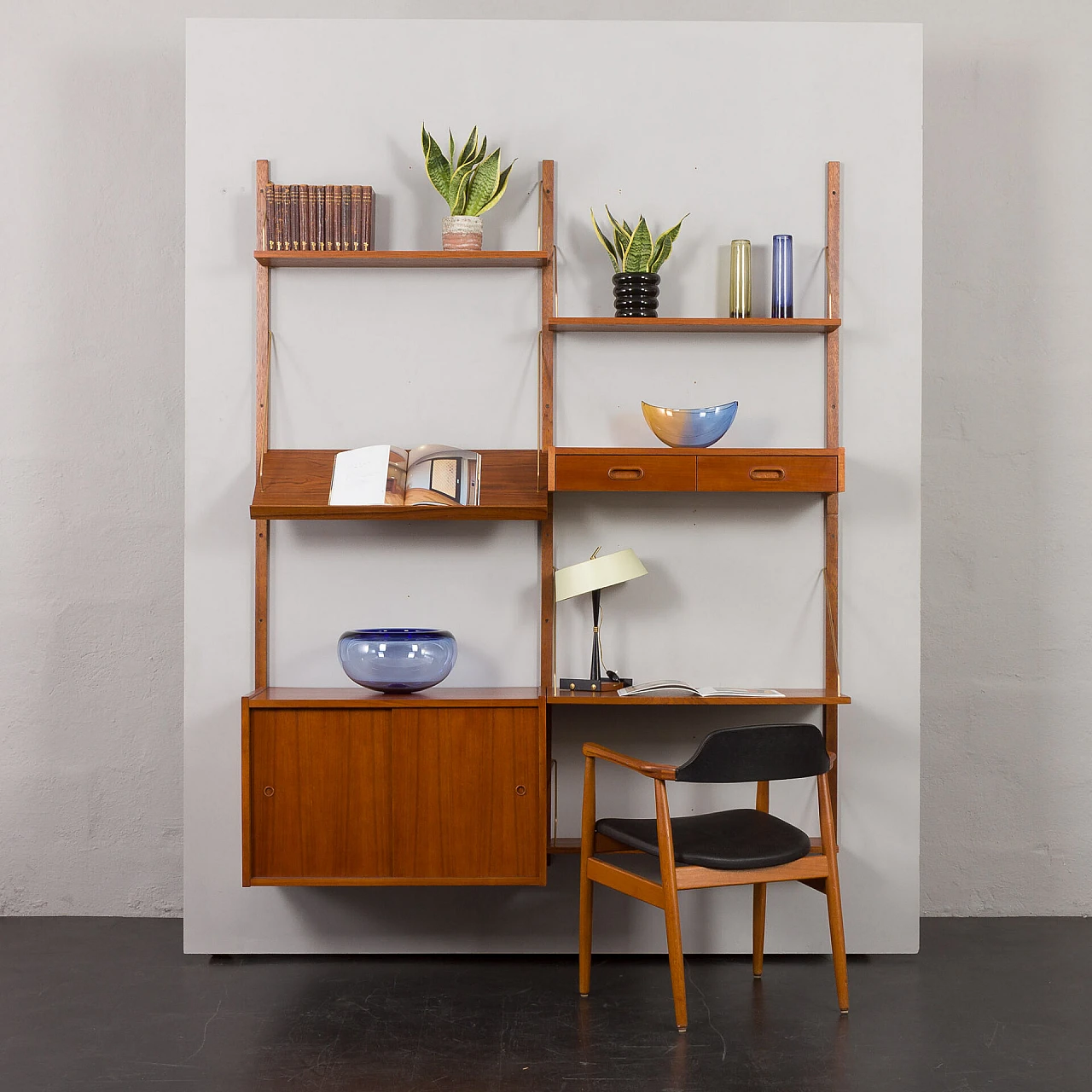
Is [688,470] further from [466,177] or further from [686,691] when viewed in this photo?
[466,177]

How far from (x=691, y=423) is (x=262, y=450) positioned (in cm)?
141

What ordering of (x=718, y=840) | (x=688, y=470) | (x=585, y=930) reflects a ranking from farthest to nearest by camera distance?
(x=688, y=470)
(x=585, y=930)
(x=718, y=840)

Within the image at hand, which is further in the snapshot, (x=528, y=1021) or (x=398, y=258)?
(x=398, y=258)

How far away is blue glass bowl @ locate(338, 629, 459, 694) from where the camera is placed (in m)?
3.36

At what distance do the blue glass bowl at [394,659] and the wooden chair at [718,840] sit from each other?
21.4 inches

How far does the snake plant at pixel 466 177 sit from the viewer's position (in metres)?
3.46

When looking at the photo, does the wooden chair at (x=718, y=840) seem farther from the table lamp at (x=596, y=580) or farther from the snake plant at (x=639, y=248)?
the snake plant at (x=639, y=248)

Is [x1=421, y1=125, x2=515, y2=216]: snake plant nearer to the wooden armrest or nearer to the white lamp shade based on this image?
the white lamp shade

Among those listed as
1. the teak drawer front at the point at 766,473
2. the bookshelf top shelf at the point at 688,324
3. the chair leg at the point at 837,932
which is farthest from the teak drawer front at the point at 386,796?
the bookshelf top shelf at the point at 688,324

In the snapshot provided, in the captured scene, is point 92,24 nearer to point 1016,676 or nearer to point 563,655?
point 563,655

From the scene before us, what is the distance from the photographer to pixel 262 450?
3615 mm

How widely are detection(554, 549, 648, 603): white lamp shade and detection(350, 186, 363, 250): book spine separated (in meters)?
1.25

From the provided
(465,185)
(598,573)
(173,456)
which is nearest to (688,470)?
(598,573)

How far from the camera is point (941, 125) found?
4180mm
